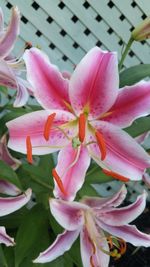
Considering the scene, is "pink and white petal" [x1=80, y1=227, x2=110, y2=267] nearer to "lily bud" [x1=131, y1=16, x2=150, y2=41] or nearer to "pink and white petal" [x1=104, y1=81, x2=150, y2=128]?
"pink and white petal" [x1=104, y1=81, x2=150, y2=128]

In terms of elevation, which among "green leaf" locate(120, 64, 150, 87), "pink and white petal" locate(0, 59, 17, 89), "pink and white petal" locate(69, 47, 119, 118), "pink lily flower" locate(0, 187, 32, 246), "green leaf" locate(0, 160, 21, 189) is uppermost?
"pink and white petal" locate(0, 59, 17, 89)

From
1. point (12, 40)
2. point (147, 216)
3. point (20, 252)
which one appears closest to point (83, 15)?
point (147, 216)

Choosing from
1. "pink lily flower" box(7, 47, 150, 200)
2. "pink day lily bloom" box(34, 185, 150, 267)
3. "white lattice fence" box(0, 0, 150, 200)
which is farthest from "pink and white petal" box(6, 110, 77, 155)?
"white lattice fence" box(0, 0, 150, 200)

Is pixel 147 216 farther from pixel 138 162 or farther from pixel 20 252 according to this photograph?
pixel 138 162

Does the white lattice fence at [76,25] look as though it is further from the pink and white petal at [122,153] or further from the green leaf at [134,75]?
the pink and white petal at [122,153]

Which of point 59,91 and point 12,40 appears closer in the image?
point 59,91

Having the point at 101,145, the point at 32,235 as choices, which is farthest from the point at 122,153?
the point at 32,235

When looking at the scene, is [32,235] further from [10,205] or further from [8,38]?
[8,38]
